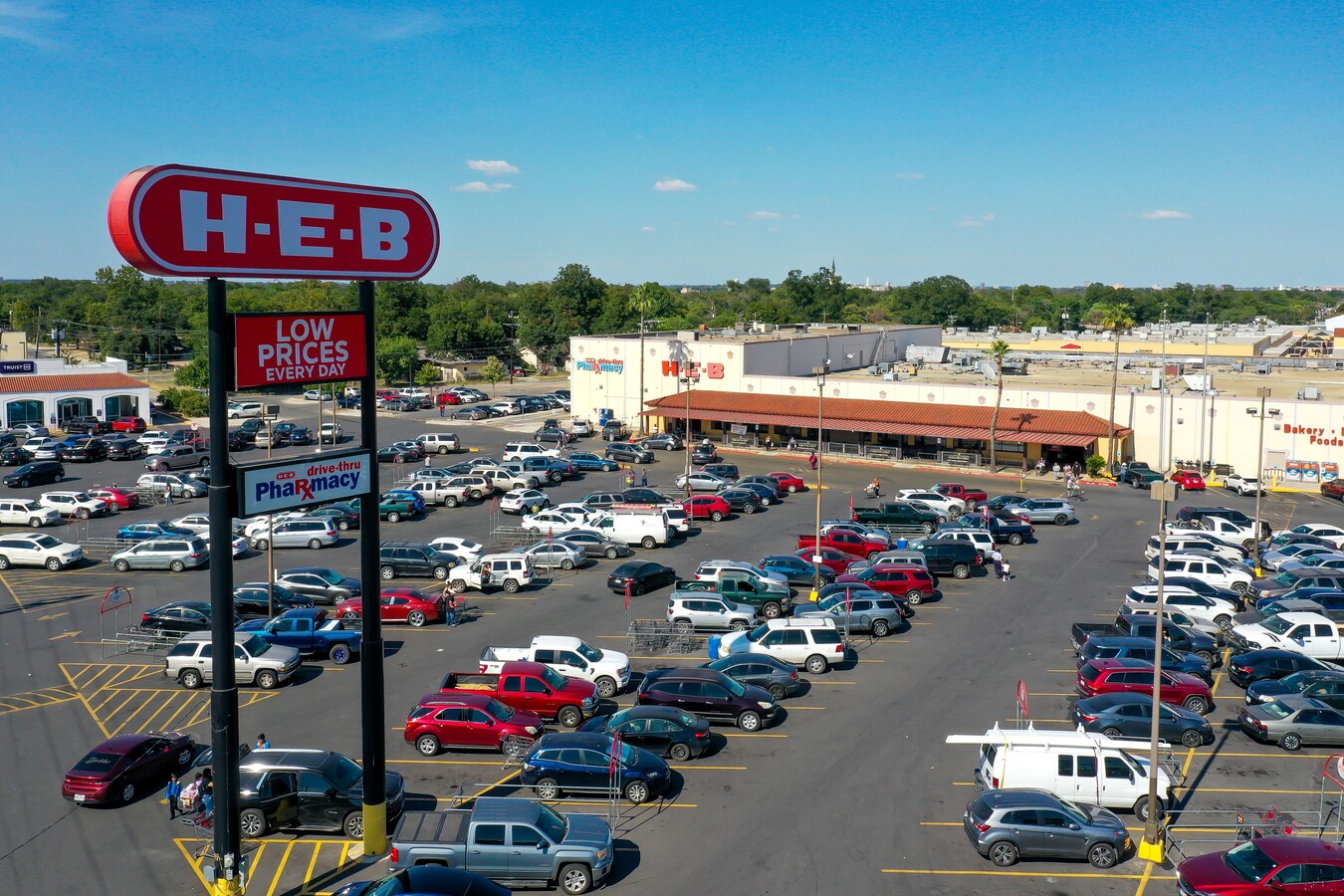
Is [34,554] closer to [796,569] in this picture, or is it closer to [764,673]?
[796,569]

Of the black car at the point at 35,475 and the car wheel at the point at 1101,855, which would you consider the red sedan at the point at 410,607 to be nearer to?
the car wheel at the point at 1101,855

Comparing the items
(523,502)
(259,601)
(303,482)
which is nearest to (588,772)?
(303,482)

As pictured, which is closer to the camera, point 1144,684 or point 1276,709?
point 1276,709

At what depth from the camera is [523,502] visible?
5194cm

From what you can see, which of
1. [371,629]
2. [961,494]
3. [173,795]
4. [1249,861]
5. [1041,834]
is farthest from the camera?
[961,494]

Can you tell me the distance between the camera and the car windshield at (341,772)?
20594 mm

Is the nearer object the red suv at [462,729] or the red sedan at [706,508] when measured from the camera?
the red suv at [462,729]

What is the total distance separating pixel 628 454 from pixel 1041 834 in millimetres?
50990

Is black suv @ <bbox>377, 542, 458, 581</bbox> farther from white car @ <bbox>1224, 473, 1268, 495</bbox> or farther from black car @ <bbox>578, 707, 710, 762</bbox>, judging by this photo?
white car @ <bbox>1224, 473, 1268, 495</bbox>

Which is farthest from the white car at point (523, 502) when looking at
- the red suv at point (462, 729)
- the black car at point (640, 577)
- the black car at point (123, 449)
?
the black car at point (123, 449)

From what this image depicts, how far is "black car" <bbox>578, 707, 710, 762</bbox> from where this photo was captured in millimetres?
24188

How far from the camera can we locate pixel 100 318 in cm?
14475

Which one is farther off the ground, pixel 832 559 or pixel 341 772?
pixel 832 559

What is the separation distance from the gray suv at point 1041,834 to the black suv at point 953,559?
20.8 meters
